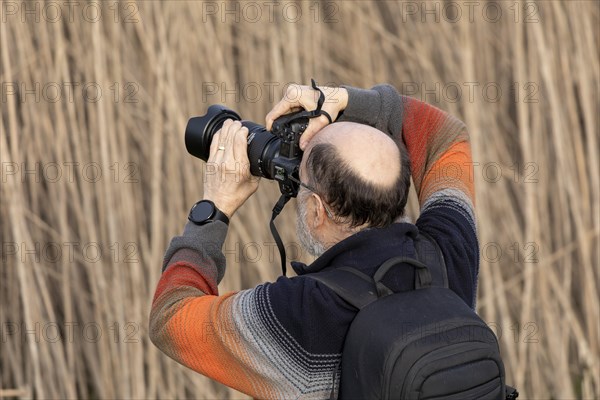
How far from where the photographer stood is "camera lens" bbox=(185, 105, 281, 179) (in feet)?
5.04

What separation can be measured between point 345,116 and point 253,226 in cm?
113

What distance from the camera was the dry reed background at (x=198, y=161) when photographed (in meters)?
2.58

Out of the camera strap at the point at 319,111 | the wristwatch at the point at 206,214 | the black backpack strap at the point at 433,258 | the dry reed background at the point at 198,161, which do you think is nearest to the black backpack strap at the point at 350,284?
the black backpack strap at the point at 433,258

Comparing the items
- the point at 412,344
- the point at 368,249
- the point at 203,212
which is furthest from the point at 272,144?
the point at 412,344

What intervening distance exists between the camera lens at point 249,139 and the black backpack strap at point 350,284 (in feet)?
0.82

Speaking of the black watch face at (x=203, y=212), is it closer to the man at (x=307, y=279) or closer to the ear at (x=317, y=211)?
the man at (x=307, y=279)

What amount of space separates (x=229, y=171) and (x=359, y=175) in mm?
261

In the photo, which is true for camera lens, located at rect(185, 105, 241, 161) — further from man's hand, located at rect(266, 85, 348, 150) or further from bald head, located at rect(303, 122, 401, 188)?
bald head, located at rect(303, 122, 401, 188)

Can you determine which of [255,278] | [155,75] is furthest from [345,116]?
[255,278]

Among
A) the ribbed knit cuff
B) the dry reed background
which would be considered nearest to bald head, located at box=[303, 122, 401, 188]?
the ribbed knit cuff

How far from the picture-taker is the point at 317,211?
4.63ft

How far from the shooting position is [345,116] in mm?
1684

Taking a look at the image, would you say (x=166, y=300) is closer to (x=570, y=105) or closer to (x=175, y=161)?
(x=175, y=161)

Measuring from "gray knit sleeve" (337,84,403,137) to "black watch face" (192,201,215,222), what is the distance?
322 millimetres
